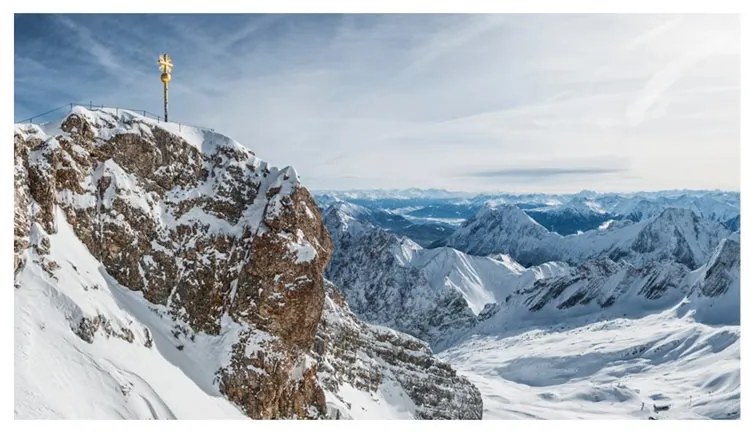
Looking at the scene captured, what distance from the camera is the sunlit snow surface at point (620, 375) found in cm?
11112

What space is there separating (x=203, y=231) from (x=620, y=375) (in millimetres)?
142424

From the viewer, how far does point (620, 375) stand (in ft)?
500

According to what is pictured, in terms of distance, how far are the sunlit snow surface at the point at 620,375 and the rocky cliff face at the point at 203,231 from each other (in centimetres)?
6464

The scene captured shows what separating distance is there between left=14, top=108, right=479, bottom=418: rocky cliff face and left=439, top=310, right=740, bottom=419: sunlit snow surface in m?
64.6

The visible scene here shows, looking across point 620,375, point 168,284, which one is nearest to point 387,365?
point 168,284

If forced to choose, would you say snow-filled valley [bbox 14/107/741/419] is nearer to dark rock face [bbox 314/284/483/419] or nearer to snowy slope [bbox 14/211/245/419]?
snowy slope [bbox 14/211/245/419]

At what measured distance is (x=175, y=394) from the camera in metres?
36.6

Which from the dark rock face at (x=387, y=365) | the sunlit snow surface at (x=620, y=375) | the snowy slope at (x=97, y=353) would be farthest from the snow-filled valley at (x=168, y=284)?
the sunlit snow surface at (x=620, y=375)

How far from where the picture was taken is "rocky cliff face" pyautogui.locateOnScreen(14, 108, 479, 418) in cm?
4319

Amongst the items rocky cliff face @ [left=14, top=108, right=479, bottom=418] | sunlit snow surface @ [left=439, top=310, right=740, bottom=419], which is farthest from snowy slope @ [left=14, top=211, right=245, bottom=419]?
sunlit snow surface @ [left=439, top=310, right=740, bottom=419]

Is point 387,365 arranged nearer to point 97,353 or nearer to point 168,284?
point 168,284
